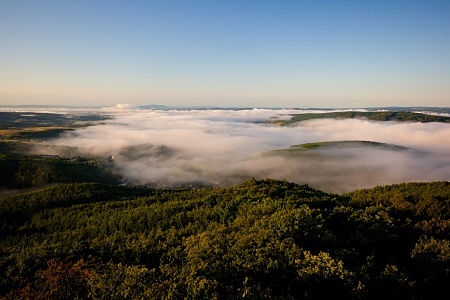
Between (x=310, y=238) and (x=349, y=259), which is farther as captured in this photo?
(x=310, y=238)

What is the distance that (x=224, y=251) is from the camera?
35.0 metres

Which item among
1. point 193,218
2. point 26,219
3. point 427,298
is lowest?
point 26,219

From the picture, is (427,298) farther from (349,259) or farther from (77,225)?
(77,225)

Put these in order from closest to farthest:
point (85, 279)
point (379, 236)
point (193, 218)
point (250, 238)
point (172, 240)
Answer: point (85, 279)
point (250, 238)
point (379, 236)
point (172, 240)
point (193, 218)

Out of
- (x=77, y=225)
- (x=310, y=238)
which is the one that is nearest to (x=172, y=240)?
(x=310, y=238)

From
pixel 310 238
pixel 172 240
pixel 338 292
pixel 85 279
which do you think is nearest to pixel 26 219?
pixel 172 240

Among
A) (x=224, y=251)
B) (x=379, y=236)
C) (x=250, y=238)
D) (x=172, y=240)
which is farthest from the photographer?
(x=172, y=240)

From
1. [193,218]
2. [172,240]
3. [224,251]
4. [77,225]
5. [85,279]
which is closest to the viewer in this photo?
[85,279]

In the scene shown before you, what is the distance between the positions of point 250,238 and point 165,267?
10.7 meters

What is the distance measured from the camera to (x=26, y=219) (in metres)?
133

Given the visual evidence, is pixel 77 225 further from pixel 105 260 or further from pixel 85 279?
pixel 85 279

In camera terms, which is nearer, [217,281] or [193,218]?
[217,281]

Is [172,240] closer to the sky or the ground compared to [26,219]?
closer to the sky

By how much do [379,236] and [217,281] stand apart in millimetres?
24068
